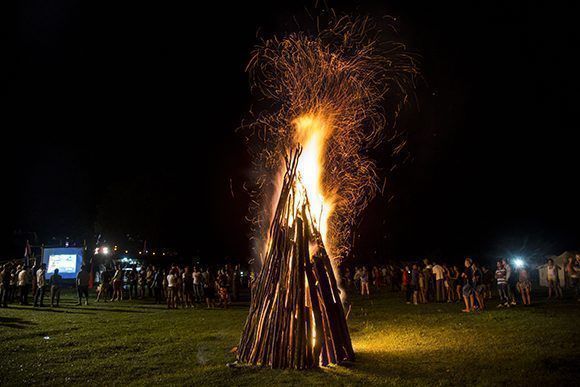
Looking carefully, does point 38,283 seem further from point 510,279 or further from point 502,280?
point 510,279

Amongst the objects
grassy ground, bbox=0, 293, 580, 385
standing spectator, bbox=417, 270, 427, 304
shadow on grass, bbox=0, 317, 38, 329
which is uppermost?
standing spectator, bbox=417, 270, 427, 304

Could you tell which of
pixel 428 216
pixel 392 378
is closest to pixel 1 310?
pixel 392 378

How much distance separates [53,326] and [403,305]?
47.0 feet

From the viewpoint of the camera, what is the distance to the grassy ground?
834cm

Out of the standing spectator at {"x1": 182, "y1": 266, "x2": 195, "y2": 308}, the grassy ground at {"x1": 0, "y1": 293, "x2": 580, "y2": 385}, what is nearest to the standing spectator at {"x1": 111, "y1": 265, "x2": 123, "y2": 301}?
the standing spectator at {"x1": 182, "y1": 266, "x2": 195, "y2": 308}

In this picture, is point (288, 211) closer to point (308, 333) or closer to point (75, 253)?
point (308, 333)

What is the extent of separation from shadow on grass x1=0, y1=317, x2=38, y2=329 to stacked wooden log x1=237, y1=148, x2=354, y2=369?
33.6ft

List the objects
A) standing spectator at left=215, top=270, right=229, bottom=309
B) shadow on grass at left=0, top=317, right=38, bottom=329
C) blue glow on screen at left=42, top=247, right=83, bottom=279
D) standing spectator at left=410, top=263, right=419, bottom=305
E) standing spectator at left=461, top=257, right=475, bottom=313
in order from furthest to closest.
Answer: blue glow on screen at left=42, top=247, right=83, bottom=279 < standing spectator at left=215, top=270, right=229, bottom=309 < standing spectator at left=410, top=263, right=419, bottom=305 < standing spectator at left=461, top=257, right=475, bottom=313 < shadow on grass at left=0, top=317, right=38, bottom=329

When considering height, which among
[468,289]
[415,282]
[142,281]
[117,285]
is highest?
[142,281]

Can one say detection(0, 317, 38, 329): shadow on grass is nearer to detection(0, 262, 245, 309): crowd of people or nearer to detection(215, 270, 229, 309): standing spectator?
detection(0, 262, 245, 309): crowd of people

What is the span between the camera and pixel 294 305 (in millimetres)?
9164

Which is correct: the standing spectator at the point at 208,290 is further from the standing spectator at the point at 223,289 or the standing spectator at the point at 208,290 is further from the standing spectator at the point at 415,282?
the standing spectator at the point at 415,282

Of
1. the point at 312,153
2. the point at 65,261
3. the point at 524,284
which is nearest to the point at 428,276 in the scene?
the point at 524,284

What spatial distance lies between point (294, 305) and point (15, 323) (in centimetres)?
1244
